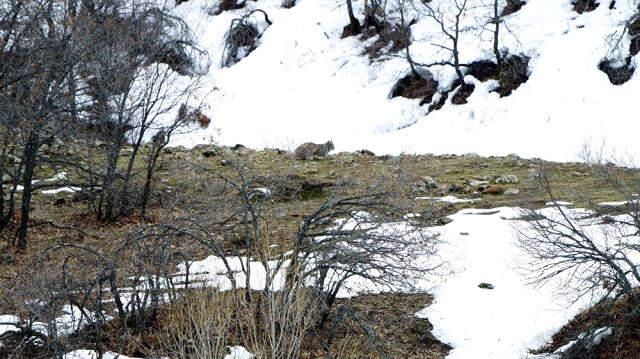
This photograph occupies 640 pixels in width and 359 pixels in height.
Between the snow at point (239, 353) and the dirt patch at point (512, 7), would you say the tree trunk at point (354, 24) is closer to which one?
the dirt patch at point (512, 7)

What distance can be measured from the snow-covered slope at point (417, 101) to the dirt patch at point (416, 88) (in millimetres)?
236

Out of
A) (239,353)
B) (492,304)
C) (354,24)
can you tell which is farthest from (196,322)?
(354,24)

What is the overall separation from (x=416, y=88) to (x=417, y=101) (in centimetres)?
68

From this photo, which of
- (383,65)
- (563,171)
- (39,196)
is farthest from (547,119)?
(39,196)

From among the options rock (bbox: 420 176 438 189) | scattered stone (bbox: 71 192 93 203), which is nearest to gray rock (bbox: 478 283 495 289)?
rock (bbox: 420 176 438 189)

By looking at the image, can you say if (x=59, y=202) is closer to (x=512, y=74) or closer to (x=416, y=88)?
(x=416, y=88)

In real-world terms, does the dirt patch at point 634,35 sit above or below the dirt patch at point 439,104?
above

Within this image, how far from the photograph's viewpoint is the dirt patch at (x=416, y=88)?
22781 millimetres

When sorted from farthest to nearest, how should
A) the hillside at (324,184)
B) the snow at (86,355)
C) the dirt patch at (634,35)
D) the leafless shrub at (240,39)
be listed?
the leafless shrub at (240,39)
the dirt patch at (634,35)
the hillside at (324,184)
the snow at (86,355)

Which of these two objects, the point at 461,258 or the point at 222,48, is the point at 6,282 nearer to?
the point at 461,258

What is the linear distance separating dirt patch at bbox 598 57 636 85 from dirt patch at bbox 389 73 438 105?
15.0 feet

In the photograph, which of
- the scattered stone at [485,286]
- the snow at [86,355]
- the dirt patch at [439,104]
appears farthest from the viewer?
the dirt patch at [439,104]

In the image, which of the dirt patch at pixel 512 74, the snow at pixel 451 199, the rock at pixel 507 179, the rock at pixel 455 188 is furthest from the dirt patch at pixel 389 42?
the snow at pixel 451 199

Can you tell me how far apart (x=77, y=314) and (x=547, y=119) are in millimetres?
13345
